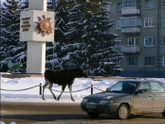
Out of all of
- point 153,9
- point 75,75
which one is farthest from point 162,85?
point 153,9

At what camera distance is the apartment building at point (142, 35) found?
6488cm

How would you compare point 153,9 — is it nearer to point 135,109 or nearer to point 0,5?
point 0,5

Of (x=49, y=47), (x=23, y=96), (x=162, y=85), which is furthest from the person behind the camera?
(x=49, y=47)

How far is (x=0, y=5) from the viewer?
67.2 meters

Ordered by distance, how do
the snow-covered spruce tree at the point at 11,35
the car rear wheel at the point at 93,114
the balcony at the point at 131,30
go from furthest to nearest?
the balcony at the point at 131,30 → the snow-covered spruce tree at the point at 11,35 → the car rear wheel at the point at 93,114

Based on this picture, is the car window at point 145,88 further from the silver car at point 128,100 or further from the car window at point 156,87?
the car window at point 156,87

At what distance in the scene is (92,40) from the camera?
52.2 meters

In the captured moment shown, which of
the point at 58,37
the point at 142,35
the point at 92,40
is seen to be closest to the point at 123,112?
the point at 92,40

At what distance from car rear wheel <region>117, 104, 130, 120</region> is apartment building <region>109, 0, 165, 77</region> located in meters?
49.4

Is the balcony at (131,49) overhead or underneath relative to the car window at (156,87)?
overhead

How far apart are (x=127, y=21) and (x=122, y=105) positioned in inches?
2094

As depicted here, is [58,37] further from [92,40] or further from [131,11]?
[131,11]

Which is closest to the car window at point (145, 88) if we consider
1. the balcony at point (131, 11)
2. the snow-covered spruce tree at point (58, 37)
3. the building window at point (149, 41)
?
the snow-covered spruce tree at point (58, 37)

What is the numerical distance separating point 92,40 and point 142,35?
1705 cm
